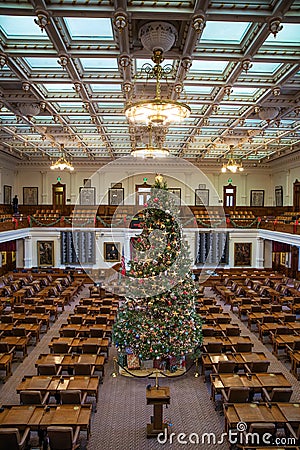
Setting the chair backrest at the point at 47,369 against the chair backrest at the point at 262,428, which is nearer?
the chair backrest at the point at 262,428

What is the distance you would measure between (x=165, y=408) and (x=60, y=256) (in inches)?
577

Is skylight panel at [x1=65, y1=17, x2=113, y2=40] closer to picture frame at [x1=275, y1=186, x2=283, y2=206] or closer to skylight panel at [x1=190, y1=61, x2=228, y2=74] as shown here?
skylight panel at [x1=190, y1=61, x2=228, y2=74]

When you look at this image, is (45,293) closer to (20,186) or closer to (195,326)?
(195,326)

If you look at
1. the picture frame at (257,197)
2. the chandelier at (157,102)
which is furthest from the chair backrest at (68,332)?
the picture frame at (257,197)

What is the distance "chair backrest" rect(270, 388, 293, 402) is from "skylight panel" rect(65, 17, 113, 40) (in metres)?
7.60

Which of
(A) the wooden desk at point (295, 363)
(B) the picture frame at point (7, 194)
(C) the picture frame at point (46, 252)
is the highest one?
(B) the picture frame at point (7, 194)

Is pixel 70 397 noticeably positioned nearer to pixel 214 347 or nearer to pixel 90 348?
pixel 90 348

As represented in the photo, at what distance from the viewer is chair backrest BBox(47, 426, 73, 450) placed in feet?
17.5

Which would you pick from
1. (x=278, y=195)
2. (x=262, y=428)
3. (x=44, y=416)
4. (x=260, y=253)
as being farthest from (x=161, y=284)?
(x=278, y=195)

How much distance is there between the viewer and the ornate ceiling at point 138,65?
6.00 meters

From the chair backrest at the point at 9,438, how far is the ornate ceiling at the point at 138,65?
21.9ft

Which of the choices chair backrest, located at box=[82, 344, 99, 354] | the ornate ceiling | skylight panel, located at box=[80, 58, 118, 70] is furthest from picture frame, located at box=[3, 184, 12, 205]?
chair backrest, located at box=[82, 344, 99, 354]

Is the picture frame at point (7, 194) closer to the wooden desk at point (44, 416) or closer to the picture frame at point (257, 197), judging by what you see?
the picture frame at point (257, 197)

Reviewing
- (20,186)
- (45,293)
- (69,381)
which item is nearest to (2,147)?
(20,186)
